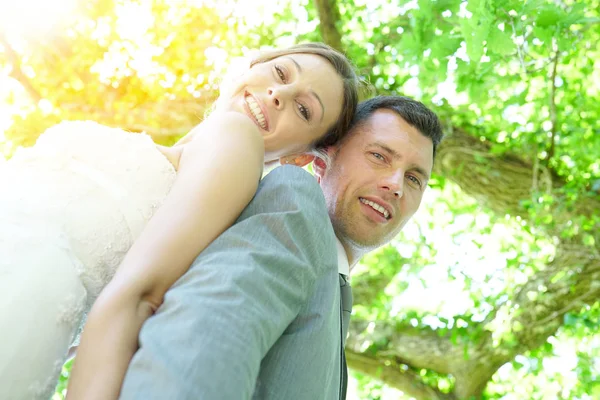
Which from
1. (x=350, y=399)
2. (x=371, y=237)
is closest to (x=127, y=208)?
(x=371, y=237)

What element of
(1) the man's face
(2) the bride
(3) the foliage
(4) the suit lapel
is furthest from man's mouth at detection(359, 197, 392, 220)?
(3) the foliage

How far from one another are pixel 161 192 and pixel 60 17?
495 cm

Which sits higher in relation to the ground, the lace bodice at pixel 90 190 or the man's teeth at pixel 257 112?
the lace bodice at pixel 90 190

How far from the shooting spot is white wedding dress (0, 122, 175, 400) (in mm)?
1174

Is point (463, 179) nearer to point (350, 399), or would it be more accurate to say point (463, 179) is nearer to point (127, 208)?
point (350, 399)

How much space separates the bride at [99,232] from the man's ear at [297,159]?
1.92 feet

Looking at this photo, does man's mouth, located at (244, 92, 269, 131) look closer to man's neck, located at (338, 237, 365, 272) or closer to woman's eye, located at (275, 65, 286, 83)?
woman's eye, located at (275, 65, 286, 83)

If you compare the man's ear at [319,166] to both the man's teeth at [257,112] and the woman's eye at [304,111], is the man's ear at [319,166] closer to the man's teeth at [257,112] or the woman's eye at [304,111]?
the woman's eye at [304,111]

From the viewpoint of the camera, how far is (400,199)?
258cm

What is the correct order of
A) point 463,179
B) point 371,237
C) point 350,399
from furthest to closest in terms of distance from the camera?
point 350,399
point 463,179
point 371,237

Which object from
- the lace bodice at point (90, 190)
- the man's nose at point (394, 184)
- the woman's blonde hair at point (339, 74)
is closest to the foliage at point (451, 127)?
the man's nose at point (394, 184)

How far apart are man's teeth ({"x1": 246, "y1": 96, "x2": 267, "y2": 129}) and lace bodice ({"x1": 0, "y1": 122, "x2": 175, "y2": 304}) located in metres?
0.48

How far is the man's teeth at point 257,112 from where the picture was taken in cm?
204

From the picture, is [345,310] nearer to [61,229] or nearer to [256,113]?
[256,113]
